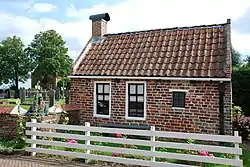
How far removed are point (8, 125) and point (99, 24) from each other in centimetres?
835

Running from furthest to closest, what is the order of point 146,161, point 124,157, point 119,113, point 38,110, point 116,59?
point 116,59
point 119,113
point 38,110
point 124,157
point 146,161

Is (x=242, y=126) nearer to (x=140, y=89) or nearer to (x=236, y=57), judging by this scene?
(x=140, y=89)

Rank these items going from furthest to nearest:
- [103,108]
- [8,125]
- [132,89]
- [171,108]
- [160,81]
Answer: [103,108]
[132,89]
[160,81]
[171,108]
[8,125]

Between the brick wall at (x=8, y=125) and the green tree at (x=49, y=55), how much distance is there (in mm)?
45772

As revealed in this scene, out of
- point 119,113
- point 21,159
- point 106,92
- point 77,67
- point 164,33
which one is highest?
point 164,33

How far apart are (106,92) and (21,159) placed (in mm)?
6000

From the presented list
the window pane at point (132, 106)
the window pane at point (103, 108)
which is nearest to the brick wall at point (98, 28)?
the window pane at point (103, 108)

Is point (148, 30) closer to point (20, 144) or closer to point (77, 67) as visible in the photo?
point (77, 67)

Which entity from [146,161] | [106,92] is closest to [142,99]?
[106,92]

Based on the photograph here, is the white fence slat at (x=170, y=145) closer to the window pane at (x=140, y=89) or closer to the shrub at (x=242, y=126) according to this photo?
the window pane at (x=140, y=89)

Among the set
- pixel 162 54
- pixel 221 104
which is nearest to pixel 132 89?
pixel 162 54

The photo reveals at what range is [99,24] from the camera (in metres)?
17.0

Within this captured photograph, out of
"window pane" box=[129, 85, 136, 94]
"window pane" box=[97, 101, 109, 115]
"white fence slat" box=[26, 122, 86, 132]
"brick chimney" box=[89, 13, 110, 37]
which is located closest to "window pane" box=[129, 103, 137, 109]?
"window pane" box=[129, 85, 136, 94]

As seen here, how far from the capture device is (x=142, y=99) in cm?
1329
